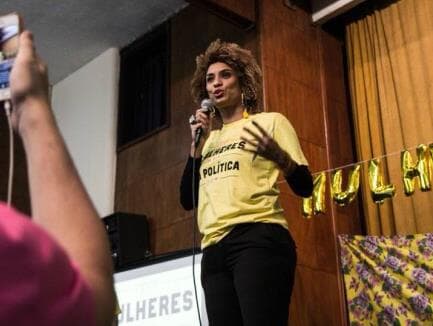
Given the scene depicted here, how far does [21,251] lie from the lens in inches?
13.9

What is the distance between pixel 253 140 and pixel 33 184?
1.18 meters

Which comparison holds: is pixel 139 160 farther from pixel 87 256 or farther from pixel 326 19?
pixel 87 256

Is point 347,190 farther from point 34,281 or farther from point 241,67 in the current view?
point 34,281

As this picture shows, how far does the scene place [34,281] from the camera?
356 millimetres

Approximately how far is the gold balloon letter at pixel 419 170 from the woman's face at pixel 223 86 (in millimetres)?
749

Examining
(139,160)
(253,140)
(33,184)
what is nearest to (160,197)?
(139,160)

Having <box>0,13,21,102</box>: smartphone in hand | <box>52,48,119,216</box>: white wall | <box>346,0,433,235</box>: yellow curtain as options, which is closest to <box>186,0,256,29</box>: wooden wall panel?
<box>346,0,433,235</box>: yellow curtain

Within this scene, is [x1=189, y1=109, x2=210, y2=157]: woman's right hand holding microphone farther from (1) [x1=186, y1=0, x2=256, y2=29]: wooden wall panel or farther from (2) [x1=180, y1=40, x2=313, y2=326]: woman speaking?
(1) [x1=186, y1=0, x2=256, y2=29]: wooden wall panel

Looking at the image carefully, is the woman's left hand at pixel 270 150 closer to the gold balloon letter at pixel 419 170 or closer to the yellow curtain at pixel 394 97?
the gold balloon letter at pixel 419 170

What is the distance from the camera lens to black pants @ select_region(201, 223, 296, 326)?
57.2 inches

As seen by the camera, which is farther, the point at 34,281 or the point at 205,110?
the point at 205,110

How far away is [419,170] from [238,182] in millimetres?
876

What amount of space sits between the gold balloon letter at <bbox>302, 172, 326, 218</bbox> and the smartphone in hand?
6.39 feet

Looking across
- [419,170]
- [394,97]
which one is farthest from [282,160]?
[394,97]
